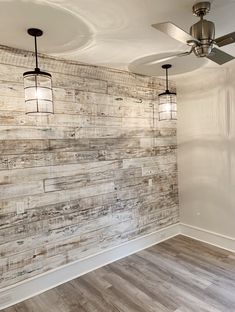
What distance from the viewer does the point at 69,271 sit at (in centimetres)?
269

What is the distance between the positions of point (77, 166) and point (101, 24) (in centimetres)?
148

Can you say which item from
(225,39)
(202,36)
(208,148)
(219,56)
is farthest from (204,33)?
(208,148)

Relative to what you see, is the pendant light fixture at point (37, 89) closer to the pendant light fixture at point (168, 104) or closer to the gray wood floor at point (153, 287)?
the pendant light fixture at point (168, 104)

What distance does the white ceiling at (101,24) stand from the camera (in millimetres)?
1592

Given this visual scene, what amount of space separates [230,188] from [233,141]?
2.05 ft

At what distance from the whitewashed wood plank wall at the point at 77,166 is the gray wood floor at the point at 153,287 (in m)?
0.28

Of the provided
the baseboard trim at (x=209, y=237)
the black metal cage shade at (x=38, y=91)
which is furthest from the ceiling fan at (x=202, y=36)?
the baseboard trim at (x=209, y=237)

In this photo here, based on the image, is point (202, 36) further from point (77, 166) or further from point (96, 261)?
point (96, 261)

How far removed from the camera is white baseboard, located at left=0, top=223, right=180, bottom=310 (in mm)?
2330

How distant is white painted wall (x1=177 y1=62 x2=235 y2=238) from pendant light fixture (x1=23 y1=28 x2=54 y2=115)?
214 centimetres

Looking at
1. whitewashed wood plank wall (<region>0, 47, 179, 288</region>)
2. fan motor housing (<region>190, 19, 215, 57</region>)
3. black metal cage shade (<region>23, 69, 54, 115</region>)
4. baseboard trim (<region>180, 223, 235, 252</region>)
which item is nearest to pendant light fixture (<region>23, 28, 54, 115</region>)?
black metal cage shade (<region>23, 69, 54, 115</region>)

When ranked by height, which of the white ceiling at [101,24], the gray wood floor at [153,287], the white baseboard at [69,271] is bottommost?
the gray wood floor at [153,287]

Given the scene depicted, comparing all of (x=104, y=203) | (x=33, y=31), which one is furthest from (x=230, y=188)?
(x=33, y=31)

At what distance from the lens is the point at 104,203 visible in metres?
2.97
